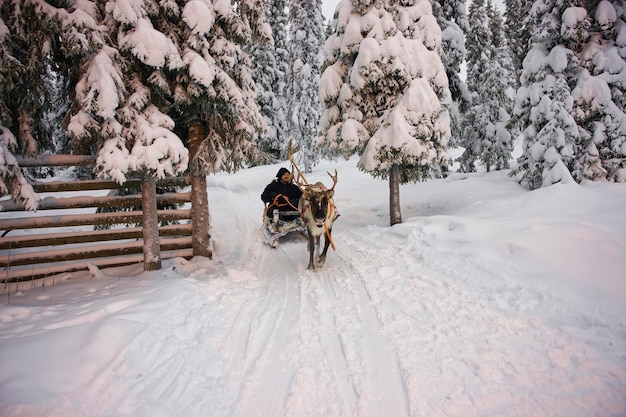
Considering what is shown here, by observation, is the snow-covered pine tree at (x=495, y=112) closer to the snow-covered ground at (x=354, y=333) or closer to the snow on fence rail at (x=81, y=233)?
the snow-covered ground at (x=354, y=333)

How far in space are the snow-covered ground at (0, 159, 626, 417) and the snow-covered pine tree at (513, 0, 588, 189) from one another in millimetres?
3371

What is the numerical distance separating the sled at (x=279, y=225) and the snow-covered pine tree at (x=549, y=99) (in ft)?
26.8

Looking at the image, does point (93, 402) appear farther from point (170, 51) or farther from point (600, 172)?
point (600, 172)

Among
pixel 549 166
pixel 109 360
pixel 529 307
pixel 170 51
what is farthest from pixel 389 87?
pixel 109 360

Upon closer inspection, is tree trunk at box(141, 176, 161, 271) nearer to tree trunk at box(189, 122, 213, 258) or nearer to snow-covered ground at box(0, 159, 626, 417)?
snow-covered ground at box(0, 159, 626, 417)

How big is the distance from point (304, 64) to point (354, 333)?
23.6 m

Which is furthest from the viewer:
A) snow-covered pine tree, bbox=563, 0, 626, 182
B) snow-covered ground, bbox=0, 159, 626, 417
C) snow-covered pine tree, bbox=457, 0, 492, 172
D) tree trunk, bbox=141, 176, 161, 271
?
snow-covered pine tree, bbox=457, 0, 492, 172

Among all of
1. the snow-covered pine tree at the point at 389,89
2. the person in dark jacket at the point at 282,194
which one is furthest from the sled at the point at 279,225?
the snow-covered pine tree at the point at 389,89

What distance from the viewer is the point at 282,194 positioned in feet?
33.0

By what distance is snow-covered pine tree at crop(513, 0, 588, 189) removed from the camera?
9.74 m

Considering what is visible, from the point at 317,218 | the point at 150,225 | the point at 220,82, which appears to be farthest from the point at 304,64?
the point at 150,225

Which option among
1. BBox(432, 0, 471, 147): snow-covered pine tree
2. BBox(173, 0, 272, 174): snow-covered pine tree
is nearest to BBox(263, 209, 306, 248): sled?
BBox(173, 0, 272, 174): snow-covered pine tree

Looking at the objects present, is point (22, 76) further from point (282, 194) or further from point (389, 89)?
point (389, 89)

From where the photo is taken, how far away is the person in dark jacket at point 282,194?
9.90 meters
